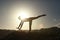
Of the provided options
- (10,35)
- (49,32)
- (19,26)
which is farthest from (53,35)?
(19,26)

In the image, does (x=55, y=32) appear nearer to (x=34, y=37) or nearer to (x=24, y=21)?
(x=34, y=37)

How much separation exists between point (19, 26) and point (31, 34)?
5.80 m

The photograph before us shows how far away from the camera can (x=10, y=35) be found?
21.6 metres

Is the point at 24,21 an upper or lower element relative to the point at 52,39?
upper

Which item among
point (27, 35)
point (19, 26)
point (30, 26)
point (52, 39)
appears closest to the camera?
point (52, 39)

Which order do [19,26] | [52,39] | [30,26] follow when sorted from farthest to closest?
1. [19,26]
2. [30,26]
3. [52,39]

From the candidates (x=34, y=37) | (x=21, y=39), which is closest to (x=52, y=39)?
(x=34, y=37)

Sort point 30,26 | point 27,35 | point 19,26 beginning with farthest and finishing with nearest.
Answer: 1. point 19,26
2. point 30,26
3. point 27,35

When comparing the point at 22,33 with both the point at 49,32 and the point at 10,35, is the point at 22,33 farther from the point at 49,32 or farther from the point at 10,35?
the point at 49,32

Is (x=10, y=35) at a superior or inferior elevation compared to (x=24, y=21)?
inferior

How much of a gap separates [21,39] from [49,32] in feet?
13.9

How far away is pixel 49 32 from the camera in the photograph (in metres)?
22.8

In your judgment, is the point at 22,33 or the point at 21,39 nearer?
the point at 21,39

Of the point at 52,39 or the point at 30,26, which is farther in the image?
the point at 30,26
